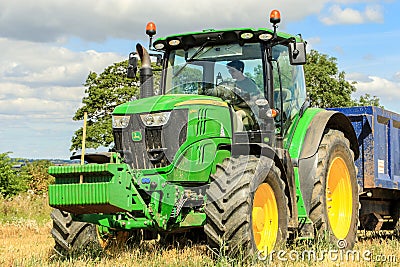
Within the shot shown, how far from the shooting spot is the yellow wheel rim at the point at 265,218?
759cm

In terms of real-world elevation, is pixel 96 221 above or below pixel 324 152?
below

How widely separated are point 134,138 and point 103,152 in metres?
0.88

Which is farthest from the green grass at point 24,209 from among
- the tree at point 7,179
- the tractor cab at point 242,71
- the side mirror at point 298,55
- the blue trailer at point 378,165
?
the side mirror at point 298,55

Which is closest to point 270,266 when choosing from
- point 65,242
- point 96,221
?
point 96,221

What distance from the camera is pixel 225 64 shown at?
8641 millimetres

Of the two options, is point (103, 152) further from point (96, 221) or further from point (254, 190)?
point (254, 190)

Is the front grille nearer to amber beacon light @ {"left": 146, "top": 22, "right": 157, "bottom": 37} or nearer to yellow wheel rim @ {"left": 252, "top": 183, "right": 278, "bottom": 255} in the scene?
yellow wheel rim @ {"left": 252, "top": 183, "right": 278, "bottom": 255}

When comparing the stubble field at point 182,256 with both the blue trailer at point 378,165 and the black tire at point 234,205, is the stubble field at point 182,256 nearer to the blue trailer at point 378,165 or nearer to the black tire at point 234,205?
the black tire at point 234,205

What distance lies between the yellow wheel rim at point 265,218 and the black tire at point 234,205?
10 centimetres

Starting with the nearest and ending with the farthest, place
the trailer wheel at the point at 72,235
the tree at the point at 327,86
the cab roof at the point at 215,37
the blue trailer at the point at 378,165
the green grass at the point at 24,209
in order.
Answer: the trailer wheel at the point at 72,235 < the cab roof at the point at 215,37 < the blue trailer at the point at 378,165 < the green grass at the point at 24,209 < the tree at the point at 327,86

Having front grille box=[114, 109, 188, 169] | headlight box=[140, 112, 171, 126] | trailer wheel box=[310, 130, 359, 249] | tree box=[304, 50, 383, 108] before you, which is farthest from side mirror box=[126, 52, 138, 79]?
tree box=[304, 50, 383, 108]

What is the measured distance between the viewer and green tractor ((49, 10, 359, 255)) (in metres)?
7.12

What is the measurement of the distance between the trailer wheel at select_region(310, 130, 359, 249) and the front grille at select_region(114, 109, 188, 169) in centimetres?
216

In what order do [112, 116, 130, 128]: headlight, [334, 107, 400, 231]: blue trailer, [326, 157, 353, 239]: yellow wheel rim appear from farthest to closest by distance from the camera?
[334, 107, 400, 231]: blue trailer < [326, 157, 353, 239]: yellow wheel rim < [112, 116, 130, 128]: headlight
